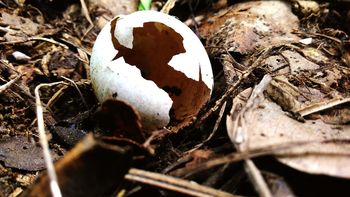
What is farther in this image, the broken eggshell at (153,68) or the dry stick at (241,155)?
the broken eggshell at (153,68)

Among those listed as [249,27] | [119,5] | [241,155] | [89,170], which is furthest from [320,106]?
[119,5]

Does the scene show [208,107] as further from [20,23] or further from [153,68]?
[20,23]

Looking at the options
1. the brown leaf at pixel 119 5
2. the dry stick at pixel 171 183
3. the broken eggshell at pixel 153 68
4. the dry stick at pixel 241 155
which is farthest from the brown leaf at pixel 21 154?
the brown leaf at pixel 119 5

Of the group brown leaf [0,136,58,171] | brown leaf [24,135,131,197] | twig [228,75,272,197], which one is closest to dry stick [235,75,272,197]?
twig [228,75,272,197]

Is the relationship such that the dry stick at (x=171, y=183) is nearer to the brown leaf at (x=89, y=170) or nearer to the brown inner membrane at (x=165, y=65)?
the brown leaf at (x=89, y=170)

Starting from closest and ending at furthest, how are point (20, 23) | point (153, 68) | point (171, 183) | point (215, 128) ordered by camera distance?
point (171, 183)
point (215, 128)
point (153, 68)
point (20, 23)

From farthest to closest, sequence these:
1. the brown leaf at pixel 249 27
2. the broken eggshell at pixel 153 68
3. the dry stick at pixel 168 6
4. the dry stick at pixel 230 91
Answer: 1. the dry stick at pixel 168 6
2. the brown leaf at pixel 249 27
3. the dry stick at pixel 230 91
4. the broken eggshell at pixel 153 68

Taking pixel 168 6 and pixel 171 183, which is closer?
pixel 171 183
